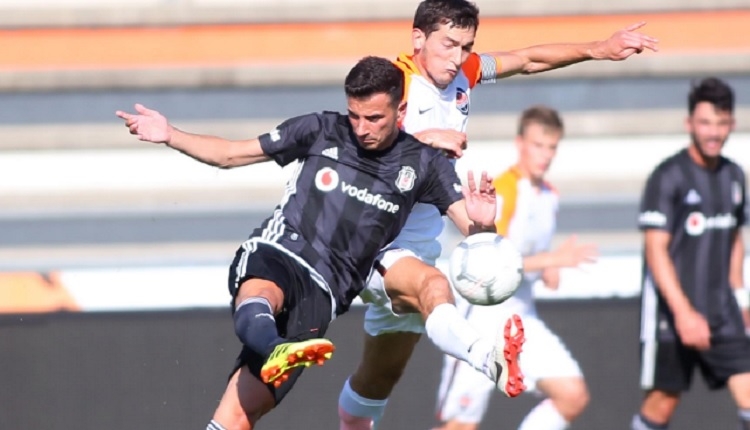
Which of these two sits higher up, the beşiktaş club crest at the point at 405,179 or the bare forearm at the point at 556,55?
the bare forearm at the point at 556,55

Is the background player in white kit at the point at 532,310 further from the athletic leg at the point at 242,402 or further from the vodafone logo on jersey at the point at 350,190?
the athletic leg at the point at 242,402

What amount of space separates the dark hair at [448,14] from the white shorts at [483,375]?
2.10 m

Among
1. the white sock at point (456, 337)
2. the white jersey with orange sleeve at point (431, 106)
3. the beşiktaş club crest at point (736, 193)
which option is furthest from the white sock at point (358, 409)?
the beşiktaş club crest at point (736, 193)

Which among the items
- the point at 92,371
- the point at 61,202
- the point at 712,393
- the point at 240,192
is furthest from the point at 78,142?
the point at 712,393

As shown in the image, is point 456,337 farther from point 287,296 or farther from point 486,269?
point 287,296

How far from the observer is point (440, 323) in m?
A: 4.87

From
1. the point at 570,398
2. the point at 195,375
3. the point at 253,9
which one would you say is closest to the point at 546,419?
the point at 570,398

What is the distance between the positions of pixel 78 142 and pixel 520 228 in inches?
196

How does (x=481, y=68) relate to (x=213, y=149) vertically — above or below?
above

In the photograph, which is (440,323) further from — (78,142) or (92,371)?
(78,142)

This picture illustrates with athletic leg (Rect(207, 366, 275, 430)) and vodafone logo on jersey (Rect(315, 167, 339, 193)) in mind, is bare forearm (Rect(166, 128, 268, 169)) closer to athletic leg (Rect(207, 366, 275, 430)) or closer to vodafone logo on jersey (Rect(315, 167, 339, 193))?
vodafone logo on jersey (Rect(315, 167, 339, 193))

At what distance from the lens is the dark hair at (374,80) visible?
16.1ft

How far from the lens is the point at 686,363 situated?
685cm

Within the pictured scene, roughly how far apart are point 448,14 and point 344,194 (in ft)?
2.89
